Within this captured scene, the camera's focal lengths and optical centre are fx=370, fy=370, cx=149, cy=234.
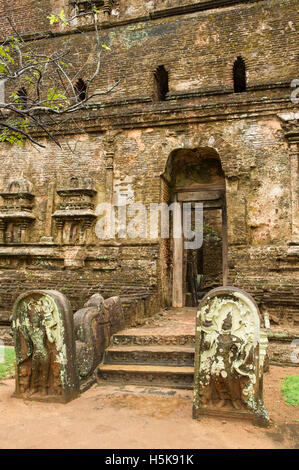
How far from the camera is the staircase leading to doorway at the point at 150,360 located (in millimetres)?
4465

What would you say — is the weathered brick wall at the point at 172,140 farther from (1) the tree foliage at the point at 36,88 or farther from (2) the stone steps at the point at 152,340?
(2) the stone steps at the point at 152,340

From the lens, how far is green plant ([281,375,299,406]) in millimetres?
3910

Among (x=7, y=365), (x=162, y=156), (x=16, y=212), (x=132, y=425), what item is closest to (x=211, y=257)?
(x=162, y=156)

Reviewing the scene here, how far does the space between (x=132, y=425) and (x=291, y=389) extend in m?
2.06

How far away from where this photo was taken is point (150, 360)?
486 centimetres

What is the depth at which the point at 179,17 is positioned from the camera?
985 centimetres


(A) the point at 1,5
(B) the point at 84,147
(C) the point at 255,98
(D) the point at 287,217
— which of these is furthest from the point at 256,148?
(A) the point at 1,5

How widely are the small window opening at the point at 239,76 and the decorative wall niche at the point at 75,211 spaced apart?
4.43 metres

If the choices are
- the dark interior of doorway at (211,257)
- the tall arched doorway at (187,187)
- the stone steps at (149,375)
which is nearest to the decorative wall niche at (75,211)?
the tall arched doorway at (187,187)

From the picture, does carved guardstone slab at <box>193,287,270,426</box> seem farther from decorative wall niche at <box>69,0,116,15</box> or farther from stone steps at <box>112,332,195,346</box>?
decorative wall niche at <box>69,0,116,15</box>

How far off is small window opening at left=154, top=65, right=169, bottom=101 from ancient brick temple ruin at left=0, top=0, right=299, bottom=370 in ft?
0.11

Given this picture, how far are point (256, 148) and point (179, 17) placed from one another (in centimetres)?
444

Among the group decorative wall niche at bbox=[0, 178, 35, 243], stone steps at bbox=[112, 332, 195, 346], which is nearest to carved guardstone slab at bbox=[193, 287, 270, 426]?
stone steps at bbox=[112, 332, 195, 346]
